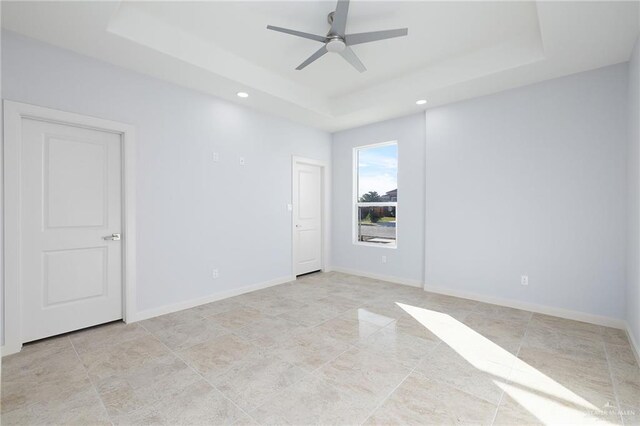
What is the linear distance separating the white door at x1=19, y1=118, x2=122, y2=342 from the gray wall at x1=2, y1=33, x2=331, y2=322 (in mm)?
238

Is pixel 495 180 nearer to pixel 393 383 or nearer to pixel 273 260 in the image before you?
pixel 393 383

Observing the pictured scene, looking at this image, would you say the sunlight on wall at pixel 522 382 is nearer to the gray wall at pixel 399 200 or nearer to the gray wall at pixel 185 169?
the gray wall at pixel 399 200

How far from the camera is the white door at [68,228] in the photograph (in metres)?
2.70

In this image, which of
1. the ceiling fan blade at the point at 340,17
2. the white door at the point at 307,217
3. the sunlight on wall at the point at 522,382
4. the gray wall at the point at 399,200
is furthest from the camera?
the white door at the point at 307,217

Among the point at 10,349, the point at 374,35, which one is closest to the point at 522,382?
the point at 374,35

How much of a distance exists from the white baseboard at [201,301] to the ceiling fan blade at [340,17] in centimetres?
343

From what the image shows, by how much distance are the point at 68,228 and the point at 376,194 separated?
4315 mm

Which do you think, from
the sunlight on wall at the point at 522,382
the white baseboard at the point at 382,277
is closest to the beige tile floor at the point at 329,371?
the sunlight on wall at the point at 522,382

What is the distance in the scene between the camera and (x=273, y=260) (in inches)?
191

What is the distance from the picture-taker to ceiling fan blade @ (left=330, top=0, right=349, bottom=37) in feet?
7.78

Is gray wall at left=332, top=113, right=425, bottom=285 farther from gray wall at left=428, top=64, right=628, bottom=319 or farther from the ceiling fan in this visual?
the ceiling fan

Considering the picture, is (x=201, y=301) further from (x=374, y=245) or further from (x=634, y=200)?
(x=634, y=200)

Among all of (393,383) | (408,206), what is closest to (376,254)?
(408,206)

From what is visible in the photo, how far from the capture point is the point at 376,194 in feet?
17.7
